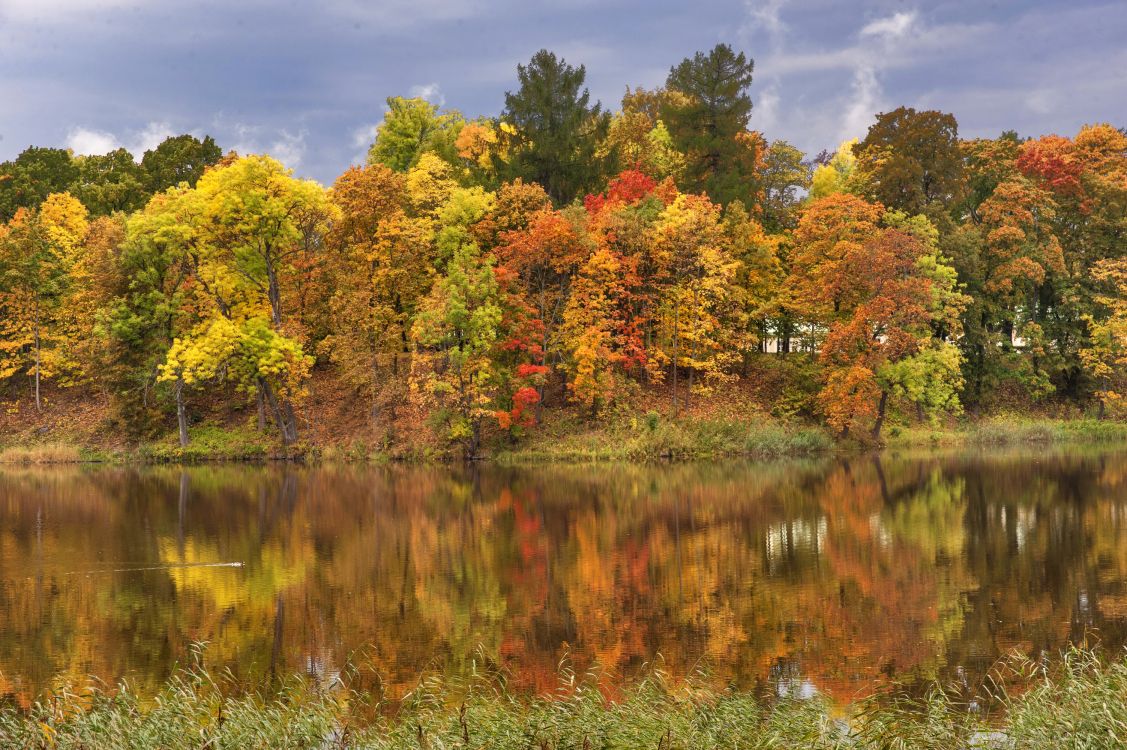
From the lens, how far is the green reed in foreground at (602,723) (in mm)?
10305

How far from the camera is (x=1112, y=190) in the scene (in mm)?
56312

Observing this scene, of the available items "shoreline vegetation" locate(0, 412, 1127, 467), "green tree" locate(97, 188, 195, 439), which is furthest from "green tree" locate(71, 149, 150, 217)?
"shoreline vegetation" locate(0, 412, 1127, 467)

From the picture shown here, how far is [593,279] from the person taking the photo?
50.4 m

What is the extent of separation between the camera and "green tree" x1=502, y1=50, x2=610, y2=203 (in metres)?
56.6

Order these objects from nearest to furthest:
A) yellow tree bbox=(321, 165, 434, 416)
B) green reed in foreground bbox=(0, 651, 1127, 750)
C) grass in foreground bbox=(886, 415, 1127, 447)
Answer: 1. green reed in foreground bbox=(0, 651, 1127, 750)
2. yellow tree bbox=(321, 165, 434, 416)
3. grass in foreground bbox=(886, 415, 1127, 447)

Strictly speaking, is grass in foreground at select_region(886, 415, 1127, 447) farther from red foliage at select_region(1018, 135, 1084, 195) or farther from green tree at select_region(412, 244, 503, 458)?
green tree at select_region(412, 244, 503, 458)

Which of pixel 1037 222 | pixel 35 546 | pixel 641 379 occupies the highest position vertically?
pixel 1037 222

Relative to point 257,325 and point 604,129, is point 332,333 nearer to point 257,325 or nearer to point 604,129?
point 257,325

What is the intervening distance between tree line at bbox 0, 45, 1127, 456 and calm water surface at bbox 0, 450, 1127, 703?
12646mm

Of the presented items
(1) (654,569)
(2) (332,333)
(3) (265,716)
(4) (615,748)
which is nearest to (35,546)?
(1) (654,569)

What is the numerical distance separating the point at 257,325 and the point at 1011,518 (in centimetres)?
3723

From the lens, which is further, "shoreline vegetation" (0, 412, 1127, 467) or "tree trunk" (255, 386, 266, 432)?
"tree trunk" (255, 386, 266, 432)

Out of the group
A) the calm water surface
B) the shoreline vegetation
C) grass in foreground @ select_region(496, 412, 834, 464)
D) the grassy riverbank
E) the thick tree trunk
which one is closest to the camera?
the calm water surface

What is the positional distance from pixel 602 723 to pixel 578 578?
1056 centimetres
